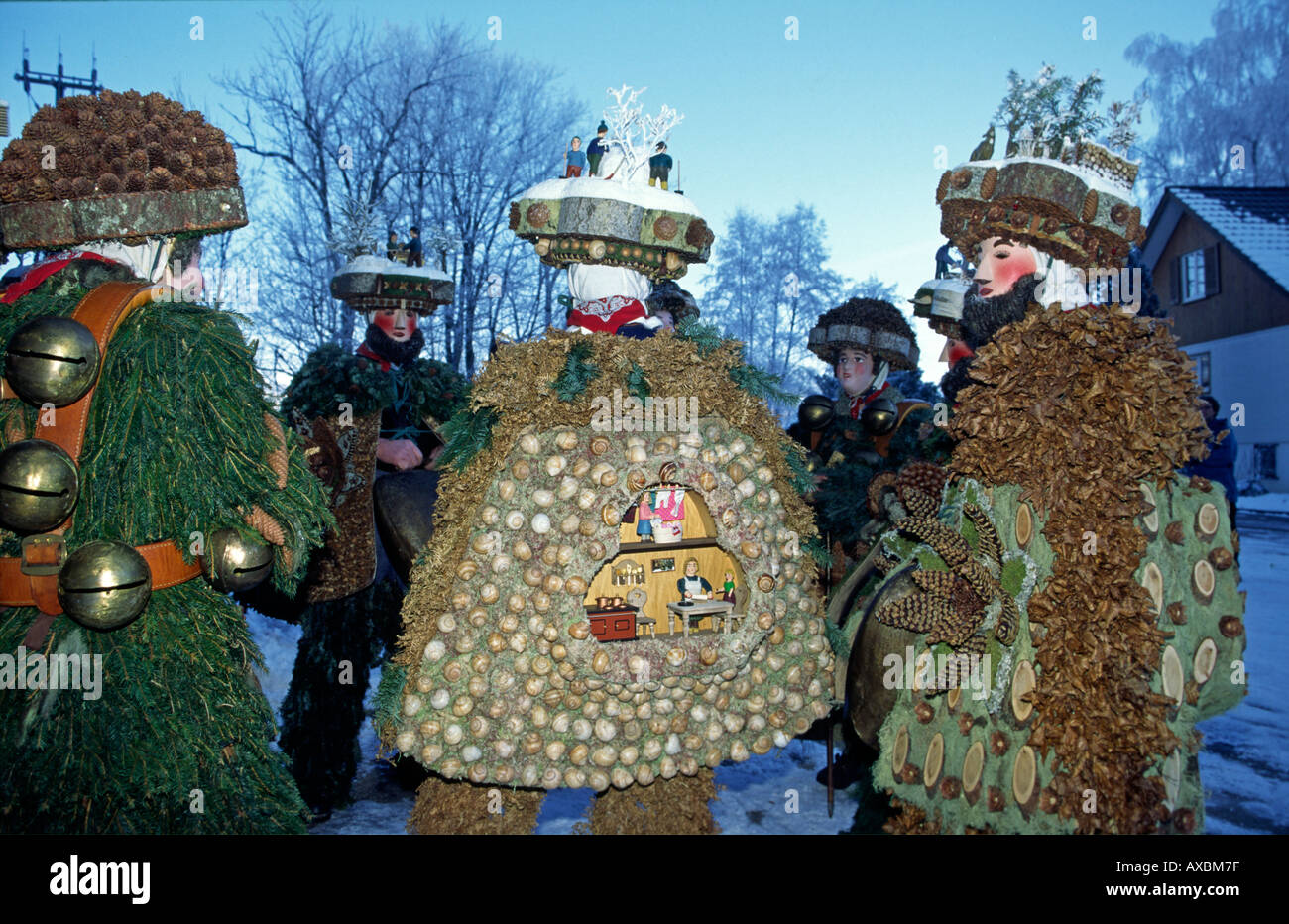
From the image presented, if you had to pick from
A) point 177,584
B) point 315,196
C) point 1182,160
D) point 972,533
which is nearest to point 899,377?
point 972,533

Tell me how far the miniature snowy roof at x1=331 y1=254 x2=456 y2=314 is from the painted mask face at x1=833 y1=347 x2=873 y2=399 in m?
2.37

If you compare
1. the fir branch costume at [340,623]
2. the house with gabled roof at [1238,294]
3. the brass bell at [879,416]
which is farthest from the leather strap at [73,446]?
the house with gabled roof at [1238,294]

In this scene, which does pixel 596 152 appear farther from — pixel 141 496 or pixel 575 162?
pixel 141 496

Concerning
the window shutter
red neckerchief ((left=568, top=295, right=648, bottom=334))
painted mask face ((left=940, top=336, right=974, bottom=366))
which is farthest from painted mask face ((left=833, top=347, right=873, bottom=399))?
the window shutter

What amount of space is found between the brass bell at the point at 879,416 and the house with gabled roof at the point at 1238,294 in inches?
490

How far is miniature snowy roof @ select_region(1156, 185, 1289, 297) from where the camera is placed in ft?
50.1

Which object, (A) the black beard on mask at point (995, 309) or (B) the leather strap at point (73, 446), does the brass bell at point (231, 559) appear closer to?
(B) the leather strap at point (73, 446)

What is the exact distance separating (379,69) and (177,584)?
1206 cm

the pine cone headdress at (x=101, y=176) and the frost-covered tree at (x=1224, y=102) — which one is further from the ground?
the frost-covered tree at (x=1224, y=102)

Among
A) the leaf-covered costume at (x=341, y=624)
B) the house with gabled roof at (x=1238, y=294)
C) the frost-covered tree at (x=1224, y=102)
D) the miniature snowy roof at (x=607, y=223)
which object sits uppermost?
the frost-covered tree at (x=1224, y=102)

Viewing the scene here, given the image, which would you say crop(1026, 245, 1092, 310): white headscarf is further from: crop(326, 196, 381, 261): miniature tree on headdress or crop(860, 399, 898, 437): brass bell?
crop(326, 196, 381, 261): miniature tree on headdress

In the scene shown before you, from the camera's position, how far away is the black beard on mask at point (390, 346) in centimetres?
490

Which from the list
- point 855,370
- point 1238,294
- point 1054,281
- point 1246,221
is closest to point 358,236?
point 855,370

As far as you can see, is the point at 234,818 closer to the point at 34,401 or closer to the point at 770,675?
the point at 34,401
